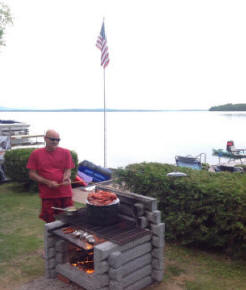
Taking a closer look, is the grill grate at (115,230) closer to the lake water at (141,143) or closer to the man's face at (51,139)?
the man's face at (51,139)

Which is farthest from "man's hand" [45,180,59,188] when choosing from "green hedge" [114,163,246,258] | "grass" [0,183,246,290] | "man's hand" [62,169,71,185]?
"green hedge" [114,163,246,258]

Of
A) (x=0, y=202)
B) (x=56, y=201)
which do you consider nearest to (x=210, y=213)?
(x=56, y=201)

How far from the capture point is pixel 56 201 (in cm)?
434

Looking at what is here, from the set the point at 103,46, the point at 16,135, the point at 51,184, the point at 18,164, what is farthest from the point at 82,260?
the point at 16,135

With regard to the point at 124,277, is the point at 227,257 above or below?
below

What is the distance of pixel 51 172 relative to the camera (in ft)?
13.8

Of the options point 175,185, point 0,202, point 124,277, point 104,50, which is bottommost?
point 0,202

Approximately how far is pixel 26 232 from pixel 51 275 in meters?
1.90

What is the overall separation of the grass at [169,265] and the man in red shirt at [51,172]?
2.56ft

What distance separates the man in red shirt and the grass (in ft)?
2.56

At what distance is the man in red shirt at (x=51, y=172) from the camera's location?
4.14 metres

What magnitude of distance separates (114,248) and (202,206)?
182cm

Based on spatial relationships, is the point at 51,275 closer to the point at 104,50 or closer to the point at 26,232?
the point at 26,232

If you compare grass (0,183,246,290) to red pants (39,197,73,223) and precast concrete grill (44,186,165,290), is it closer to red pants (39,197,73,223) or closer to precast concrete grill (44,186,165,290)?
precast concrete grill (44,186,165,290)
